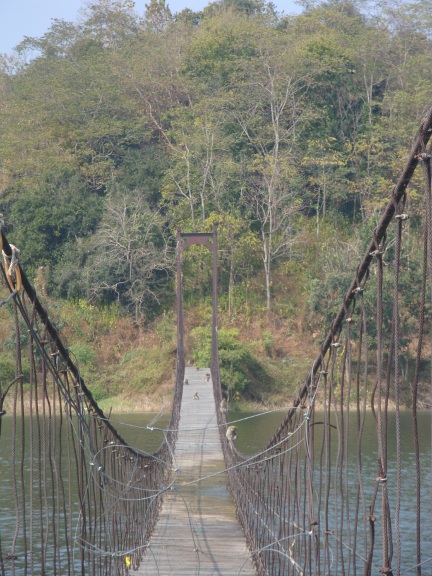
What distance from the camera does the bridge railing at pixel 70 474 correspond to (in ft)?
9.58

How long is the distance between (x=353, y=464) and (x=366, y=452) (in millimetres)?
705

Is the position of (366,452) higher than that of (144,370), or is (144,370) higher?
(144,370)

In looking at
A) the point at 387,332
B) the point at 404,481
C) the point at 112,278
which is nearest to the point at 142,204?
the point at 112,278

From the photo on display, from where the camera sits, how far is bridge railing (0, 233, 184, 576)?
2920 millimetres

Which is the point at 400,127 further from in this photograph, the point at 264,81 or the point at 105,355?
the point at 105,355

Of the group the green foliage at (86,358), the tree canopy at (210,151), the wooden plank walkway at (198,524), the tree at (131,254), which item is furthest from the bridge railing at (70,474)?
the tree canopy at (210,151)

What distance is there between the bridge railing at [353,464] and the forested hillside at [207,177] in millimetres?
4042

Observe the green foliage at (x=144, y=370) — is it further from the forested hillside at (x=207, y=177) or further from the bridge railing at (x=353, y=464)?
the bridge railing at (x=353, y=464)

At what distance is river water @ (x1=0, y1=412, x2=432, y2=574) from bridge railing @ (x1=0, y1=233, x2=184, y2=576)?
11 cm

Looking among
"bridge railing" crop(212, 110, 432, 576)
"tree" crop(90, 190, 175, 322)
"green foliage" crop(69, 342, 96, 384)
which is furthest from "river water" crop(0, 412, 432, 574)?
"tree" crop(90, 190, 175, 322)

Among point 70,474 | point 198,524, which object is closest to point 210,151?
point 198,524

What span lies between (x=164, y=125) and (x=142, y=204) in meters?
3.23

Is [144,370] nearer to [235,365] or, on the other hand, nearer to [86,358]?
[86,358]

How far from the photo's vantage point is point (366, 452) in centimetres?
1365
